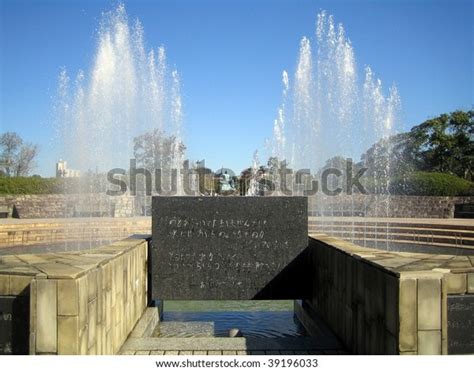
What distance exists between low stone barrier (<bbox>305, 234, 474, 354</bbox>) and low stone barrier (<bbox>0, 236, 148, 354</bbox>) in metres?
2.00

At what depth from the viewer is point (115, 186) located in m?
26.3

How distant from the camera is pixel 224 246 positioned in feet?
20.5

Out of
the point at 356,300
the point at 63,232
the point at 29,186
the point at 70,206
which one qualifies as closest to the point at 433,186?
the point at 70,206

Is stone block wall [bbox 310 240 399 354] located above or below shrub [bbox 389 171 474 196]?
below

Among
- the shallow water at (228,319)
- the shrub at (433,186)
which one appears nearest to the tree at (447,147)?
the shrub at (433,186)

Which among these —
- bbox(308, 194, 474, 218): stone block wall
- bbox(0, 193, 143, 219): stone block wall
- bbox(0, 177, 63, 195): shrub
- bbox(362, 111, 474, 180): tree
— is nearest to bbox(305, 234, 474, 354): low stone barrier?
bbox(0, 193, 143, 219): stone block wall

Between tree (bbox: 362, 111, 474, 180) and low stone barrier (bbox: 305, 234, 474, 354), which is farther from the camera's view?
tree (bbox: 362, 111, 474, 180)

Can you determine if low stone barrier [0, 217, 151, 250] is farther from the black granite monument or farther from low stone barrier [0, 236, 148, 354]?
low stone barrier [0, 236, 148, 354]

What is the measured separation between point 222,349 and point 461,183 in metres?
27.3

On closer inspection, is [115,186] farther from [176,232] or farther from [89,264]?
[89,264]

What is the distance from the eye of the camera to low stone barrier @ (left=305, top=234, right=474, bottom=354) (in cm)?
324

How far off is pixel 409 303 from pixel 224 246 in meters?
3.25

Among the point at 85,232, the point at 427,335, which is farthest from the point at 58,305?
the point at 85,232

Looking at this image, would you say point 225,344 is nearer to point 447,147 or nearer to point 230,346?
point 230,346
